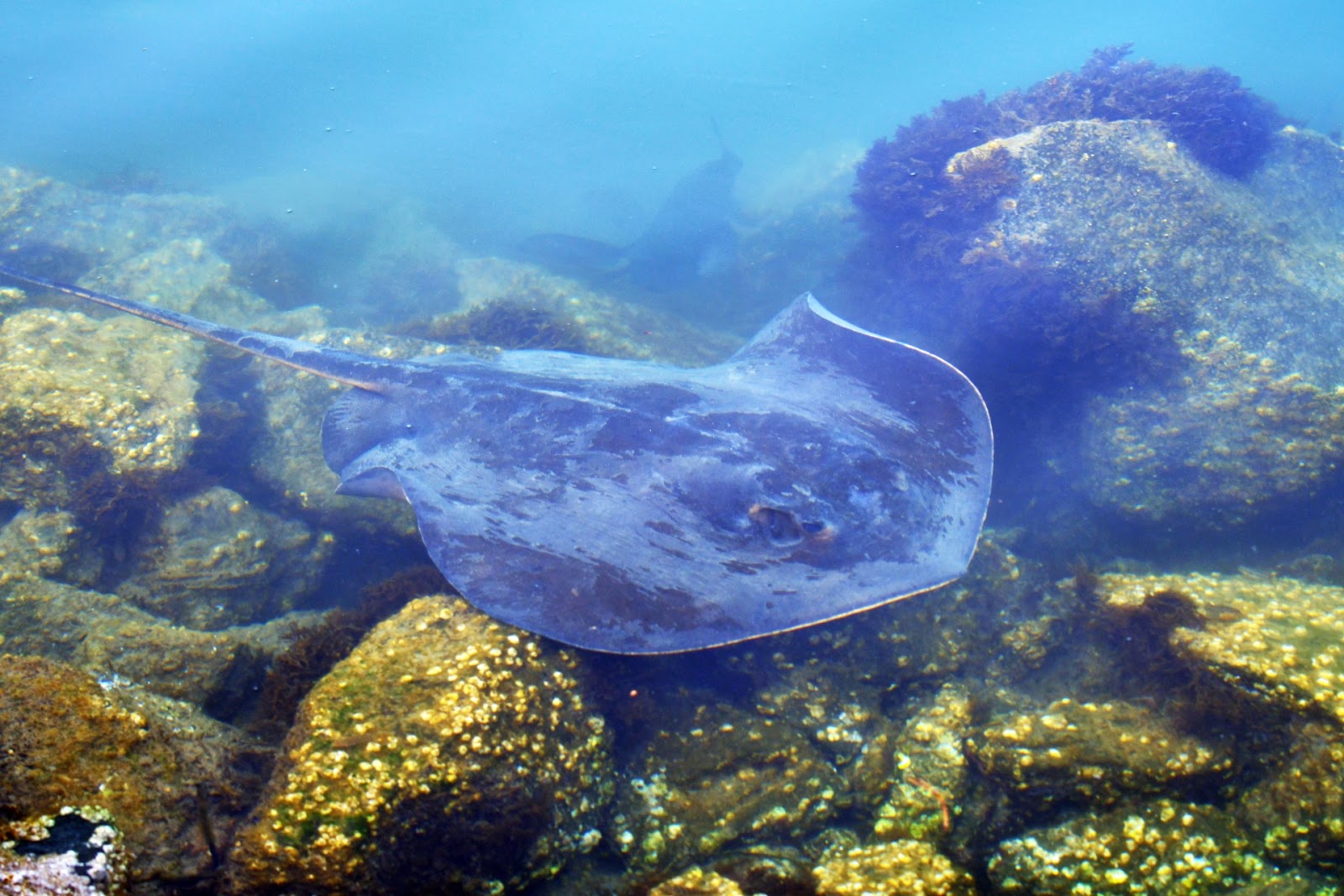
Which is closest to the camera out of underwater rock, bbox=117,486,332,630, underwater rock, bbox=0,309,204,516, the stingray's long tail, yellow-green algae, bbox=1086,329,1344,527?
yellow-green algae, bbox=1086,329,1344,527

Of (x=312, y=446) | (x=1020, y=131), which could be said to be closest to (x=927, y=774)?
(x=312, y=446)

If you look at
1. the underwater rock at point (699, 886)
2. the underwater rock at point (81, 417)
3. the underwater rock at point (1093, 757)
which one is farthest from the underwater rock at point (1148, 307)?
the underwater rock at point (81, 417)

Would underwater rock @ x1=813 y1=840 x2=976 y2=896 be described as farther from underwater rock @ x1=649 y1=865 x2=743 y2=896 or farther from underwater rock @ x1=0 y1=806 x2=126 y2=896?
underwater rock @ x1=0 y1=806 x2=126 y2=896

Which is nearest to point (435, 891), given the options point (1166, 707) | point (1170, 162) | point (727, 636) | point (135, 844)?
point (135, 844)

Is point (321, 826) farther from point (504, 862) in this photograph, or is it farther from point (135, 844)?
point (504, 862)

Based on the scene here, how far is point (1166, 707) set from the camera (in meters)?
3.77

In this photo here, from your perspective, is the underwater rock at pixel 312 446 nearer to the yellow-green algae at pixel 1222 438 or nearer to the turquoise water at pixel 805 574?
the turquoise water at pixel 805 574

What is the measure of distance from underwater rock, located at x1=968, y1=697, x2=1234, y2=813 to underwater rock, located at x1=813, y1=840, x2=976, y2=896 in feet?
2.35

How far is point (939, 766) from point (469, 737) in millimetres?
3000

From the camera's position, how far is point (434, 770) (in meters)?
2.96

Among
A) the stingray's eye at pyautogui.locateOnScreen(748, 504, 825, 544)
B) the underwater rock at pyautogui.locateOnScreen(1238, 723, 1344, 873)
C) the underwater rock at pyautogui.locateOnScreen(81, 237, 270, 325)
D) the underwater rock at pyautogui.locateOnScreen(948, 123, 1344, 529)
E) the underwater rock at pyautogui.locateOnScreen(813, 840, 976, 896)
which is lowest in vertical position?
the underwater rock at pyautogui.locateOnScreen(81, 237, 270, 325)

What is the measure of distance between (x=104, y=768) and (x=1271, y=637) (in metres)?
6.00

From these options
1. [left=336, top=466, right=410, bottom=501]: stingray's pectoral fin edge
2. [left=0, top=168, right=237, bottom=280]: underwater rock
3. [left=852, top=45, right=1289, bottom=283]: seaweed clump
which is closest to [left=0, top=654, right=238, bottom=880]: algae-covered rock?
[left=336, top=466, right=410, bottom=501]: stingray's pectoral fin edge

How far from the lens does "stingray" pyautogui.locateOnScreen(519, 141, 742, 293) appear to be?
13461mm
